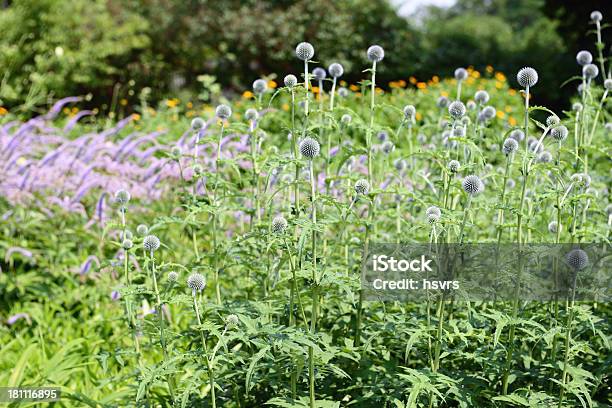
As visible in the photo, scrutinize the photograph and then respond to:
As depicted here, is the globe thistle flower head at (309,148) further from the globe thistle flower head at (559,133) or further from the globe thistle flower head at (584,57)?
the globe thistle flower head at (584,57)

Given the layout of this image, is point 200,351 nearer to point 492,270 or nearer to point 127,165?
point 492,270

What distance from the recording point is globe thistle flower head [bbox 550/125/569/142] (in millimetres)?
2403

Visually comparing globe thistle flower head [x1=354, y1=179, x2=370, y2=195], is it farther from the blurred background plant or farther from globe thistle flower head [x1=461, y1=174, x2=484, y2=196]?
the blurred background plant

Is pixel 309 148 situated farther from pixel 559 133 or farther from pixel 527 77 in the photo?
pixel 559 133

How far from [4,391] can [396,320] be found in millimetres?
1938

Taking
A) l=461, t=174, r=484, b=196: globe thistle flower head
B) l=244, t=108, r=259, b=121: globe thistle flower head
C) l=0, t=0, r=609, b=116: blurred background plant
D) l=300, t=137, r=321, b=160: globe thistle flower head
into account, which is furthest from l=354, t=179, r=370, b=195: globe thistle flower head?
l=0, t=0, r=609, b=116: blurred background plant

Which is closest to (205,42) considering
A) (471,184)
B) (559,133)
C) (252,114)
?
(252,114)

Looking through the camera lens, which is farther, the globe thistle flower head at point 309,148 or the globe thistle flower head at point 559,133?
the globe thistle flower head at point 559,133

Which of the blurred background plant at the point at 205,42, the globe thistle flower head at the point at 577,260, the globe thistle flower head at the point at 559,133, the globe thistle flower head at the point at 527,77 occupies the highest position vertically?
the blurred background plant at the point at 205,42

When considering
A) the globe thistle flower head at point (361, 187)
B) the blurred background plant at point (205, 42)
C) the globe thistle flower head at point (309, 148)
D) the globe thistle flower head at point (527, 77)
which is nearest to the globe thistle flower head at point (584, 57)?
the globe thistle flower head at point (527, 77)

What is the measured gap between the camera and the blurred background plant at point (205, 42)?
39.8ft

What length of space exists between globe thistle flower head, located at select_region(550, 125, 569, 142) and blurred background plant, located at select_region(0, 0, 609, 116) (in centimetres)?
1042

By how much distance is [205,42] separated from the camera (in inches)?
537

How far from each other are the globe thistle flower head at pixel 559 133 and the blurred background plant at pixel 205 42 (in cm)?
1042
